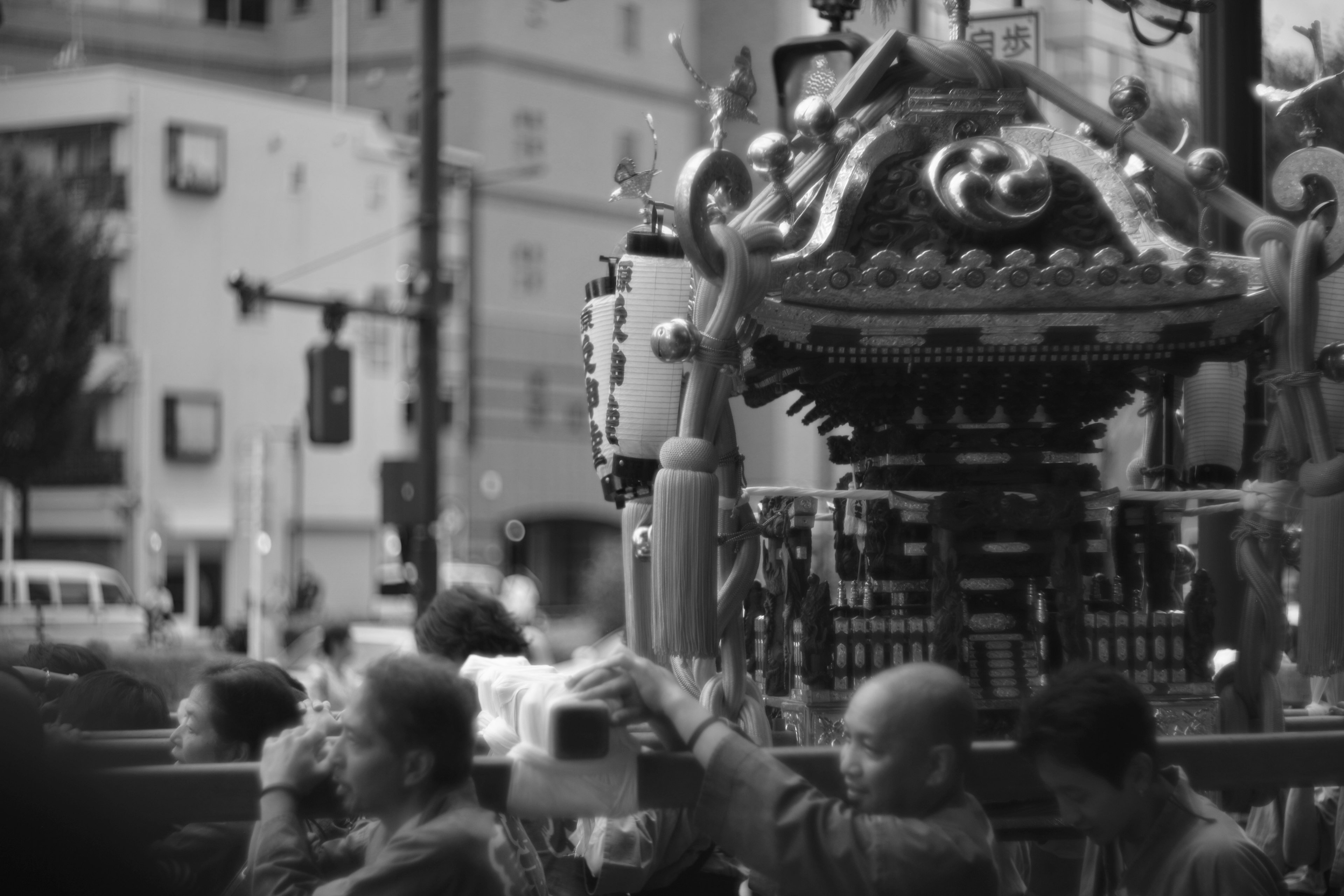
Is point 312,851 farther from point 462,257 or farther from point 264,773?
point 462,257

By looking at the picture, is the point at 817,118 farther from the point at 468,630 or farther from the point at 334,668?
the point at 334,668

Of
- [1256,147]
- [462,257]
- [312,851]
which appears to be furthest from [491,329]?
[312,851]

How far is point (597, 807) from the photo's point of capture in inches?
103

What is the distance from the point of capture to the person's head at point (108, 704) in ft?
12.3

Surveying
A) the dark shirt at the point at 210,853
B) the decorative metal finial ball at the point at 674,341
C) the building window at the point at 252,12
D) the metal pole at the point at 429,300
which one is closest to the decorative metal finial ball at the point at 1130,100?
the decorative metal finial ball at the point at 674,341

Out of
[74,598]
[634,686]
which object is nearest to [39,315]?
[74,598]

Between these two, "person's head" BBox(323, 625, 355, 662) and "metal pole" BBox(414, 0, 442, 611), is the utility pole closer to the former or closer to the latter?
"person's head" BBox(323, 625, 355, 662)

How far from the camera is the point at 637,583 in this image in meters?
4.42

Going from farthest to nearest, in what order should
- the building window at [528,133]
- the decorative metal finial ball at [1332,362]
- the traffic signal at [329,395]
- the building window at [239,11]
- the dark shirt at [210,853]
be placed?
the building window at [239,11]
the building window at [528,133]
the traffic signal at [329,395]
the decorative metal finial ball at [1332,362]
the dark shirt at [210,853]

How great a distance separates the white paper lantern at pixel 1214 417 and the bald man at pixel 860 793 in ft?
7.84

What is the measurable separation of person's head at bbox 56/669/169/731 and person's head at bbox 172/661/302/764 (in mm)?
420

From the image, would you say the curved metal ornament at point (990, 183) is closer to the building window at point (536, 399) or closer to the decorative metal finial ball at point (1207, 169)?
the decorative metal finial ball at point (1207, 169)

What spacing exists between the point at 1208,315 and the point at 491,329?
36.0m

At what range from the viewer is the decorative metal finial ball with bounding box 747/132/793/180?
3.89 meters
